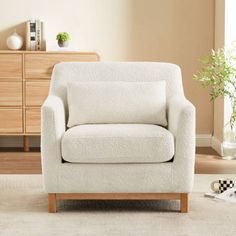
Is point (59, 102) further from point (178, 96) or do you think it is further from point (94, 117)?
point (178, 96)

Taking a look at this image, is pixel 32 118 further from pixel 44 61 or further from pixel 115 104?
pixel 115 104

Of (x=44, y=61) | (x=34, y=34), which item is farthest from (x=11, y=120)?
(x=34, y=34)

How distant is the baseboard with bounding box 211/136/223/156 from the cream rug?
71.7 inches

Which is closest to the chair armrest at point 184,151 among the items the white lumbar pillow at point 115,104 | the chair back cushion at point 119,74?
the white lumbar pillow at point 115,104

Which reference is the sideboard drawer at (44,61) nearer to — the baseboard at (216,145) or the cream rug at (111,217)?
the baseboard at (216,145)

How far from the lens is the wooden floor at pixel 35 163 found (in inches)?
207

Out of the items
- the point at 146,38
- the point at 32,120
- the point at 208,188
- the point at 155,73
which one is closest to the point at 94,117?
the point at 155,73

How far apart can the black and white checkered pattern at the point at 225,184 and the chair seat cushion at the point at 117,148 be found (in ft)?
1.98

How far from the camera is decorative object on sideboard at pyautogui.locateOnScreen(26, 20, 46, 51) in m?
6.34

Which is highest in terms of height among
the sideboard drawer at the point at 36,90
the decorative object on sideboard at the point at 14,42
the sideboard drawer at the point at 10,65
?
the decorative object on sideboard at the point at 14,42

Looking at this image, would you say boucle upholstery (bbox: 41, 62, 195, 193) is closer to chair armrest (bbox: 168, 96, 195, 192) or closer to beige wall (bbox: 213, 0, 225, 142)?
chair armrest (bbox: 168, 96, 195, 192)

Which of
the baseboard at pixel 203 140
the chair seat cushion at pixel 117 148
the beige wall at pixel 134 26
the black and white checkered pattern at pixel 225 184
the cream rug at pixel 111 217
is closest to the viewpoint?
the cream rug at pixel 111 217

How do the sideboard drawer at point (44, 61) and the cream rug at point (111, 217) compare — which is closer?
the cream rug at point (111, 217)

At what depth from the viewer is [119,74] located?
14.7 ft
